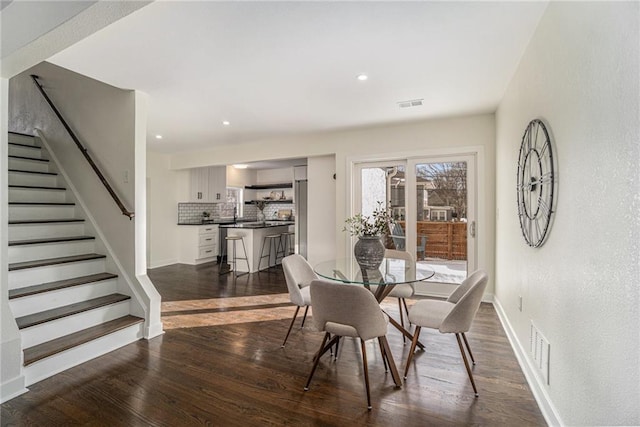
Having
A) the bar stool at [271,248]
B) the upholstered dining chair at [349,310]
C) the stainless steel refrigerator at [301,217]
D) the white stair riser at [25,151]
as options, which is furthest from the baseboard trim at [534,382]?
the white stair riser at [25,151]

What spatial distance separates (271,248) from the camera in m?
6.52

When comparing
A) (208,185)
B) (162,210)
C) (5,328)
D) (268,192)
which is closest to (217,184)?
(208,185)

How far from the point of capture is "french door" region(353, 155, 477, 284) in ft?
13.7

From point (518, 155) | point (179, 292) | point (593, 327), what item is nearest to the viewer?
point (593, 327)

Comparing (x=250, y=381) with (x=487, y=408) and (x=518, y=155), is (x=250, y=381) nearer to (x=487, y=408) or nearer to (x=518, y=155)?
(x=487, y=408)

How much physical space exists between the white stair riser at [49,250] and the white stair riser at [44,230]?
0.77 ft

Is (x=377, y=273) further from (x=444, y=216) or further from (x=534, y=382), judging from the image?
(x=444, y=216)

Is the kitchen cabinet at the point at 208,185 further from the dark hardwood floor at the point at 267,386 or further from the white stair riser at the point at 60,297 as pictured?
the dark hardwood floor at the point at 267,386

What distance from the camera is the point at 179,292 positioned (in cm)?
460

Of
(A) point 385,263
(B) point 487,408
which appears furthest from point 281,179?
(B) point 487,408

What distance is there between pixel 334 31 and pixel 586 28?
1.38m

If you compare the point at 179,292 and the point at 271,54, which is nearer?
the point at 271,54

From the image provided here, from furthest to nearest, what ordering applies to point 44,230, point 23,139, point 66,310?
point 23,139
point 44,230
point 66,310

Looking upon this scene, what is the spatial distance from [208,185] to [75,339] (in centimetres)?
509
